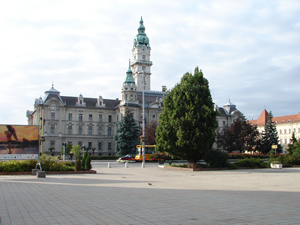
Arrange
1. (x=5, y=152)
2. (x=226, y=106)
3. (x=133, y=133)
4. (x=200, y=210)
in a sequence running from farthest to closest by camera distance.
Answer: (x=226, y=106), (x=133, y=133), (x=5, y=152), (x=200, y=210)

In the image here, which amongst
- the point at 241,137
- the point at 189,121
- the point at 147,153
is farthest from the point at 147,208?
the point at 241,137

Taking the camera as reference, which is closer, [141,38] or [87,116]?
[87,116]

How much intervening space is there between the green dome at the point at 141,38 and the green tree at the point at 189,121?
80.6m

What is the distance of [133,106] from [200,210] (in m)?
76.6

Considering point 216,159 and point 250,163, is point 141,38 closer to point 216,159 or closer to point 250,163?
point 250,163

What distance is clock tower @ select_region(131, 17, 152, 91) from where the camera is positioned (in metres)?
108

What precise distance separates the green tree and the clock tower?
2981 inches

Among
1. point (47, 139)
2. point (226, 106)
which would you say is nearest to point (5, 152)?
point (47, 139)

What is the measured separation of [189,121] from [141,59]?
81202 millimetres

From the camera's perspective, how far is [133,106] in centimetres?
8619

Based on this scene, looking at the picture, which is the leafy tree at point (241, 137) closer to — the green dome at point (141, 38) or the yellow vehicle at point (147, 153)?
the yellow vehicle at point (147, 153)

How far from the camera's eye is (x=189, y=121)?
1196 inches

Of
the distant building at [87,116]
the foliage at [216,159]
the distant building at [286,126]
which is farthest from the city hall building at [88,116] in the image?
the foliage at [216,159]

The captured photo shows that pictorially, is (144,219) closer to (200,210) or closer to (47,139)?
(200,210)
